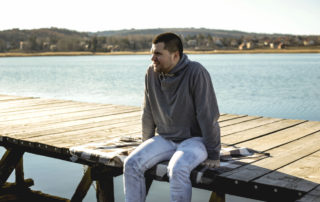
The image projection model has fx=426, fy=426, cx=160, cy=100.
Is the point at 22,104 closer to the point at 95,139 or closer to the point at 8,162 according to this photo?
the point at 8,162

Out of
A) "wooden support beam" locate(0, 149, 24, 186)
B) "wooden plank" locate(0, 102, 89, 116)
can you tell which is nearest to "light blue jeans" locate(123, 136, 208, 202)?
"wooden support beam" locate(0, 149, 24, 186)

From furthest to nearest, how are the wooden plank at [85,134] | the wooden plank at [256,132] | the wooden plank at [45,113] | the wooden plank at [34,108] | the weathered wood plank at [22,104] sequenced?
the weathered wood plank at [22,104] → the wooden plank at [34,108] → the wooden plank at [45,113] → the wooden plank at [85,134] → the wooden plank at [256,132]

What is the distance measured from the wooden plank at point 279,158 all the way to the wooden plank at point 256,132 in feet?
1.51

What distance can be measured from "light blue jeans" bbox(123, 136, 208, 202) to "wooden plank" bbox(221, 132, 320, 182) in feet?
Answer: 0.96

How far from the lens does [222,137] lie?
452 cm

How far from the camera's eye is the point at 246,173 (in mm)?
3117

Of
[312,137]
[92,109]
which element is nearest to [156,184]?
[92,109]

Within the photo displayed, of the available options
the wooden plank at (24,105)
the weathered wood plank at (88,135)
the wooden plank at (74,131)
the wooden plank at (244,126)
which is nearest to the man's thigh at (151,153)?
the weathered wood plank at (88,135)

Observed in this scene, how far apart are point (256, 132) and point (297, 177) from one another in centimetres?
176

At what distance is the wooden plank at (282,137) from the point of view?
161 inches

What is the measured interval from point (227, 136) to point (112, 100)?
13601 millimetres

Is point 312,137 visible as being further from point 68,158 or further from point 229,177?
point 68,158

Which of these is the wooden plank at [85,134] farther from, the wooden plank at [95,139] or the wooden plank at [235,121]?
the wooden plank at [235,121]

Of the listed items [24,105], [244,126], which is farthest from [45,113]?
[244,126]
